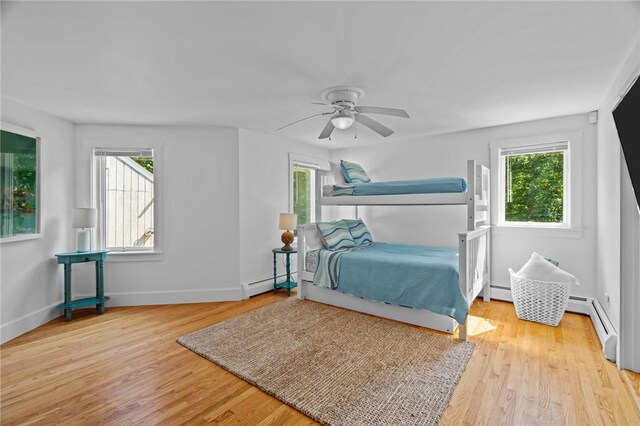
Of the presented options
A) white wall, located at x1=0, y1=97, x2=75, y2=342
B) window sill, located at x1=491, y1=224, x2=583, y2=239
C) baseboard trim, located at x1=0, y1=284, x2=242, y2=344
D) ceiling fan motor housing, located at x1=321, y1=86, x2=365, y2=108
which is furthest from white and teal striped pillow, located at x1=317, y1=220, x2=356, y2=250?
white wall, located at x1=0, y1=97, x2=75, y2=342

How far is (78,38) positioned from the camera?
5.69 ft

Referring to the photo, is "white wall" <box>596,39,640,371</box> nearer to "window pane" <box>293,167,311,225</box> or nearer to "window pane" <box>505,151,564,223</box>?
"window pane" <box>505,151,564,223</box>

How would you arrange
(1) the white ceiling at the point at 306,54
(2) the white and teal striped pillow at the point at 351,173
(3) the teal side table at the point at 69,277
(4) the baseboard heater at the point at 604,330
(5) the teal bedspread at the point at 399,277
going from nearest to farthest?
(1) the white ceiling at the point at 306,54 < (4) the baseboard heater at the point at 604,330 < (5) the teal bedspread at the point at 399,277 < (3) the teal side table at the point at 69,277 < (2) the white and teal striped pillow at the point at 351,173

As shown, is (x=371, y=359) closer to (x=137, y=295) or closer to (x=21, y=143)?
(x=137, y=295)

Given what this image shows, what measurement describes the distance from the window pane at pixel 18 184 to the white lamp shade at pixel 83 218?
31cm

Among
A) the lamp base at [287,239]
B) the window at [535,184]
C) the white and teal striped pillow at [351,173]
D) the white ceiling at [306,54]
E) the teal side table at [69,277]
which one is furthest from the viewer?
the lamp base at [287,239]

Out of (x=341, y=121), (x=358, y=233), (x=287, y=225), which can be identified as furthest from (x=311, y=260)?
(x=341, y=121)

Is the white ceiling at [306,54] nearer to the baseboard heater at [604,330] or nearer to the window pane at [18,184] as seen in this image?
the window pane at [18,184]

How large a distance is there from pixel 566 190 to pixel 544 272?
3.64ft

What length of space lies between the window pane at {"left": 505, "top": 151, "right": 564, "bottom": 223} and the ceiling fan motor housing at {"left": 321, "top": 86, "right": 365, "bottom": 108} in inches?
95.1

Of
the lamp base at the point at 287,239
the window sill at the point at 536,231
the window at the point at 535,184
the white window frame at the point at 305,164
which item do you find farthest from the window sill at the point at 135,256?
the window at the point at 535,184

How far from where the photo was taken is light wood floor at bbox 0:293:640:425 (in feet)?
5.49

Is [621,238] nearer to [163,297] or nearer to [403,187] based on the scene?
[403,187]

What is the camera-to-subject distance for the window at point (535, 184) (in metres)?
3.41
